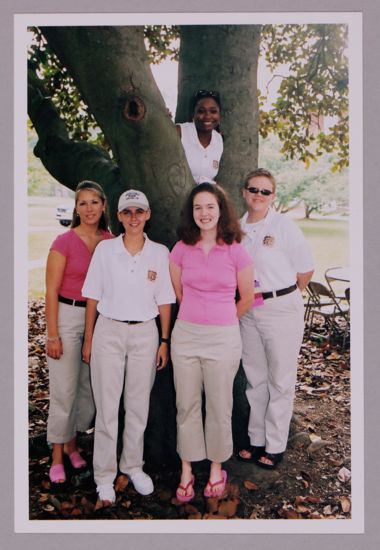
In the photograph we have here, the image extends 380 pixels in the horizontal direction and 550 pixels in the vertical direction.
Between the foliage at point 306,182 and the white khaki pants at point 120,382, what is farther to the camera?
the foliage at point 306,182

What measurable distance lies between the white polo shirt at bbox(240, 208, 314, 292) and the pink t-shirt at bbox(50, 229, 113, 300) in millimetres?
1138

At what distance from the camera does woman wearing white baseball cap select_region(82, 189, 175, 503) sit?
3.41 m

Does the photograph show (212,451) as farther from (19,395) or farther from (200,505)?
(19,395)

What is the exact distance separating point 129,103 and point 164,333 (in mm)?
1543

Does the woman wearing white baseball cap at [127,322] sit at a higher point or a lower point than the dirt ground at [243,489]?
higher

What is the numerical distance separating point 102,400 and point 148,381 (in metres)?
0.33

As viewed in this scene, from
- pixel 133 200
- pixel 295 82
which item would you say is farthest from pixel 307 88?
pixel 133 200

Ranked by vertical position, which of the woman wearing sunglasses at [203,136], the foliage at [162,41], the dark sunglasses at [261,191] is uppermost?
the foliage at [162,41]

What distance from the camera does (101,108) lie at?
3.49 meters

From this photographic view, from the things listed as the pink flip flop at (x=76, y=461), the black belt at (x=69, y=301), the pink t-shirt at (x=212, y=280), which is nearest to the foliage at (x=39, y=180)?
the black belt at (x=69, y=301)

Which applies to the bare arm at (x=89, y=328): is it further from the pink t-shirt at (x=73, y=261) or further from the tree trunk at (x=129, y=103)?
the tree trunk at (x=129, y=103)

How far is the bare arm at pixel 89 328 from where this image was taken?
3512mm

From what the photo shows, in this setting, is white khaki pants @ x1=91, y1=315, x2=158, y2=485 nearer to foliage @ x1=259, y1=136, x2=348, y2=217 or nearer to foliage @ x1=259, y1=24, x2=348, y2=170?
foliage @ x1=259, y1=136, x2=348, y2=217
